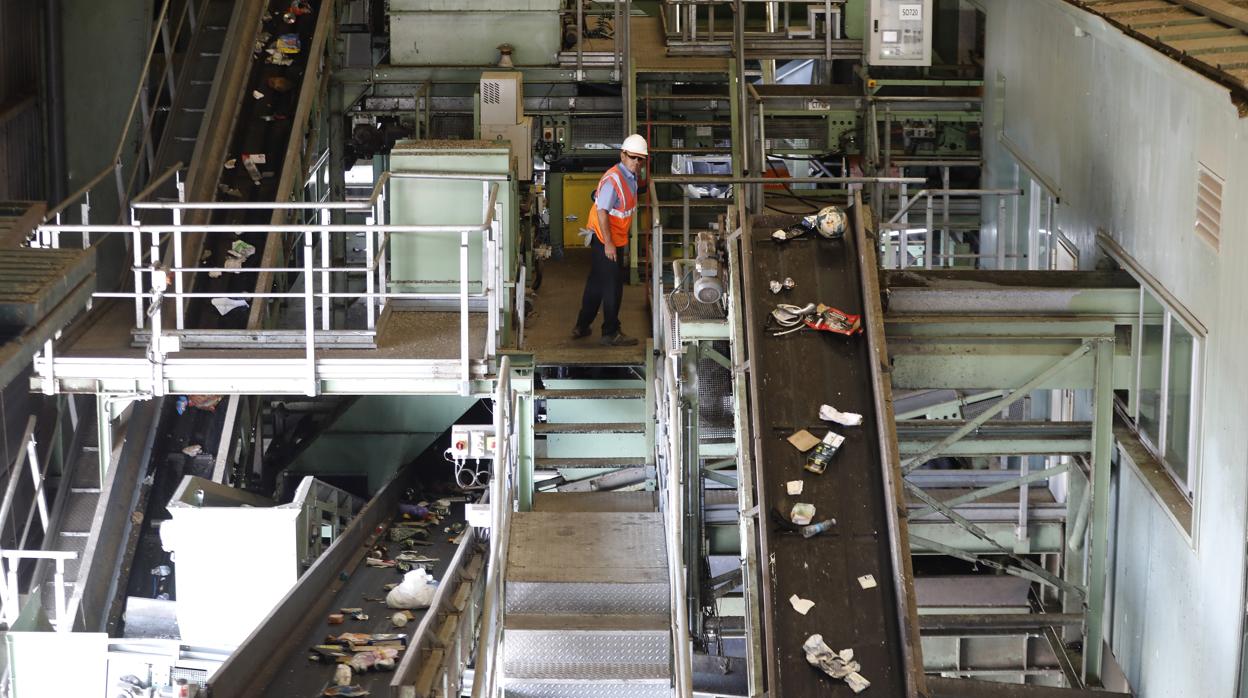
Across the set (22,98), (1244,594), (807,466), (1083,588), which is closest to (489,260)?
(807,466)

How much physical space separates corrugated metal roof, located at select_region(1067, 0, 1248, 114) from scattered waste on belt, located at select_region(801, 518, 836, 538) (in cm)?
272

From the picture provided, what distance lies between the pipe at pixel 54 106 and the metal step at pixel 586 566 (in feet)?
22.2

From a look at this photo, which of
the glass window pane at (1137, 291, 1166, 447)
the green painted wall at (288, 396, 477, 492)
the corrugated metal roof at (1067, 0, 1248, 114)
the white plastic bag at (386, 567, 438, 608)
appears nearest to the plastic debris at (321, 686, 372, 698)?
the white plastic bag at (386, 567, 438, 608)

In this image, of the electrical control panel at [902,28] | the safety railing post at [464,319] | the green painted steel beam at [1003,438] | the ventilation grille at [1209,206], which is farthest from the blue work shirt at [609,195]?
the electrical control panel at [902,28]

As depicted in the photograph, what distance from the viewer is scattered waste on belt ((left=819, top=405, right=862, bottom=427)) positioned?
830 centimetres

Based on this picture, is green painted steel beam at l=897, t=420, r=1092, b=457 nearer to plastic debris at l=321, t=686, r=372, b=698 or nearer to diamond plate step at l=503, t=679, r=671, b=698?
diamond plate step at l=503, t=679, r=671, b=698

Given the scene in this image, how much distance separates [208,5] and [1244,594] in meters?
10.7

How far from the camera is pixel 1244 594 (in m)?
7.39

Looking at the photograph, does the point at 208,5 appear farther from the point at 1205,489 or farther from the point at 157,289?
the point at 1205,489

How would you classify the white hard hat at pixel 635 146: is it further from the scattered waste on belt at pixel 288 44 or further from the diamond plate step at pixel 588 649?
the scattered waste on belt at pixel 288 44

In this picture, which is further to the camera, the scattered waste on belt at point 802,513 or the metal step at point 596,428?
the metal step at point 596,428

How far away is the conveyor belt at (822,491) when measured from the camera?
25.1 ft

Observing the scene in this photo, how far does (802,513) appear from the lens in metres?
8.04

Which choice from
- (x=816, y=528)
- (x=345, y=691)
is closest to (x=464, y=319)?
(x=345, y=691)
